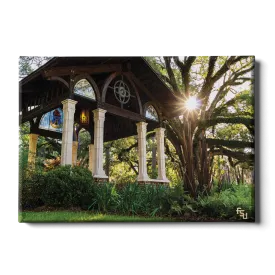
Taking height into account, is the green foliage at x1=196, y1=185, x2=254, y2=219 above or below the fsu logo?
below

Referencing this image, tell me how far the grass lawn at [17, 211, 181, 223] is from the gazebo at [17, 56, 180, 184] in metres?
1.76

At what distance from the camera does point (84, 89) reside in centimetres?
954

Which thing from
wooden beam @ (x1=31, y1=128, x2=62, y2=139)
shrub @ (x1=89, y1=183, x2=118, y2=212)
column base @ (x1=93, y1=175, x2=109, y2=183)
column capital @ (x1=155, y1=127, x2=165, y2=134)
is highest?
column capital @ (x1=155, y1=127, x2=165, y2=134)

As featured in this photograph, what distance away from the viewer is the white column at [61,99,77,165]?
853 centimetres

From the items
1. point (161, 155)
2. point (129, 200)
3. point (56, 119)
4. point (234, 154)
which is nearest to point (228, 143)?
point (234, 154)

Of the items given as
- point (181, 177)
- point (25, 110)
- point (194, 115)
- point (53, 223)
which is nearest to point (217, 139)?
point (194, 115)

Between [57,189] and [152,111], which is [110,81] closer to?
[152,111]

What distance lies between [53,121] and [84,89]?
2241 mm

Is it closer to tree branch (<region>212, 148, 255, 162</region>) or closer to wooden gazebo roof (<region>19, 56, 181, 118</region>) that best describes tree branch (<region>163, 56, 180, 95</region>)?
wooden gazebo roof (<region>19, 56, 181, 118</region>)

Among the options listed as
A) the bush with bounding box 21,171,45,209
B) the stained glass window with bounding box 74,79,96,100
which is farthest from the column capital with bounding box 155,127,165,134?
the bush with bounding box 21,171,45,209

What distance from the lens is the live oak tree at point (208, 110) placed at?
21.7 feet

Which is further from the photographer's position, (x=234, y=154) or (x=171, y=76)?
(x=171, y=76)

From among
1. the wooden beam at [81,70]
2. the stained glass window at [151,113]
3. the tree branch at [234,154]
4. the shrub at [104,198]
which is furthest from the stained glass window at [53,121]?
the tree branch at [234,154]

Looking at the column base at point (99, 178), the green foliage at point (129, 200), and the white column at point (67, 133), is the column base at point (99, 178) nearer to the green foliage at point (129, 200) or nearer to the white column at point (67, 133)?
the white column at point (67, 133)
